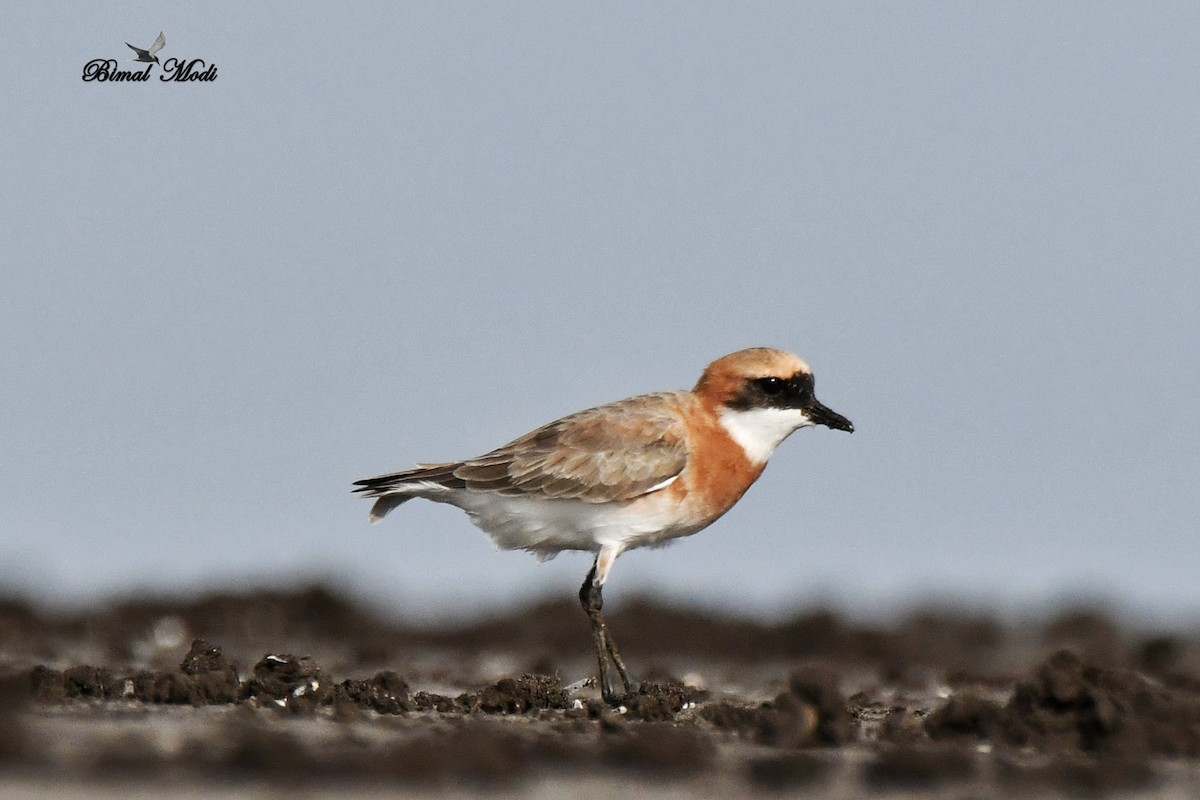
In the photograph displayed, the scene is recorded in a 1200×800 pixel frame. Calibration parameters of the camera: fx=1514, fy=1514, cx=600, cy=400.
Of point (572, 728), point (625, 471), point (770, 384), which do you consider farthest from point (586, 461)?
point (572, 728)

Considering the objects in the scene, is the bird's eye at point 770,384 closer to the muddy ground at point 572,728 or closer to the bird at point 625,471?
the bird at point 625,471

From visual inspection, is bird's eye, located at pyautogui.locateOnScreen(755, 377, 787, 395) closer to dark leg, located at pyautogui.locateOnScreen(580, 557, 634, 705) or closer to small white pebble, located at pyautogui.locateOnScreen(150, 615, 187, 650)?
dark leg, located at pyautogui.locateOnScreen(580, 557, 634, 705)

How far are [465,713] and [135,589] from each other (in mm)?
9235

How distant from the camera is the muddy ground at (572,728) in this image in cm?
669

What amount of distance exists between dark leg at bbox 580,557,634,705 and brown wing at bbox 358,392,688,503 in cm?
65

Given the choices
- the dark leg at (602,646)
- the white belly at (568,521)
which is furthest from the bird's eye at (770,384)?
the dark leg at (602,646)

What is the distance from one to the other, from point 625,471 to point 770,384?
54.4 inches

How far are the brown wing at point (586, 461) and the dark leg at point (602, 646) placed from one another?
0.65 meters

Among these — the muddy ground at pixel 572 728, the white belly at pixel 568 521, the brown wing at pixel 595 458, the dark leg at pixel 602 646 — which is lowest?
the muddy ground at pixel 572 728

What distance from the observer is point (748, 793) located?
6.81 m

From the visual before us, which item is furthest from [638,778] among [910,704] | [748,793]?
[910,704]

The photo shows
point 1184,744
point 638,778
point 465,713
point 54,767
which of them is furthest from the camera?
point 465,713

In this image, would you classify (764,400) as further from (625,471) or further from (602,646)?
(602,646)

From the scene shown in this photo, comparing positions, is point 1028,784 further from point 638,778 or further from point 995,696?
point 995,696
